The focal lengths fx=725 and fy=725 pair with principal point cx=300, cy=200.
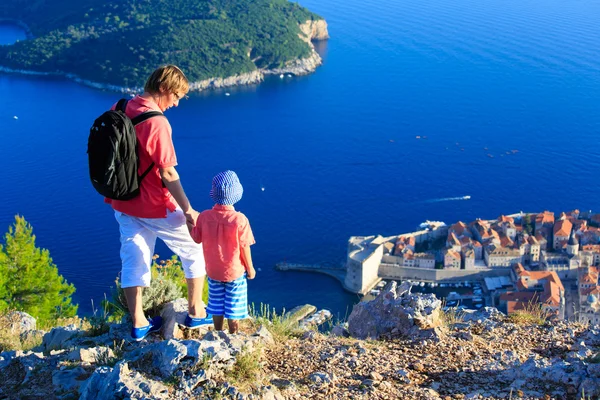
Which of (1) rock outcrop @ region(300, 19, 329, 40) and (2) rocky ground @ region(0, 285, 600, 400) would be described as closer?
(2) rocky ground @ region(0, 285, 600, 400)

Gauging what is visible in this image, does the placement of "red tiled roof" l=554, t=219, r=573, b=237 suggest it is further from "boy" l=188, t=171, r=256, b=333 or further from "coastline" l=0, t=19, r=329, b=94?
"coastline" l=0, t=19, r=329, b=94

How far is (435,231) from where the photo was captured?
1141 inches

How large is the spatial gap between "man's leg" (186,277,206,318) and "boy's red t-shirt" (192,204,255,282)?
9 cm

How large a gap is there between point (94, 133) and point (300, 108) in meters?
43.4

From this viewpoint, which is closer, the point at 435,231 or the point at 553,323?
the point at 553,323

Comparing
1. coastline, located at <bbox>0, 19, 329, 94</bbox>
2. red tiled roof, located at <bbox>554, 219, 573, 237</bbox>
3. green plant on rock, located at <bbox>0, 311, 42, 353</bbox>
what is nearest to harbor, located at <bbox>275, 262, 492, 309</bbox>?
red tiled roof, located at <bbox>554, 219, 573, 237</bbox>

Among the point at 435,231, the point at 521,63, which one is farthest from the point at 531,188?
the point at 521,63

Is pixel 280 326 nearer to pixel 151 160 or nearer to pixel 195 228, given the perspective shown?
pixel 195 228

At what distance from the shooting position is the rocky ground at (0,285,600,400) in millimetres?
3205

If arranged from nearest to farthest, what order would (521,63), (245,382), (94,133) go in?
(245,382) < (94,133) < (521,63)

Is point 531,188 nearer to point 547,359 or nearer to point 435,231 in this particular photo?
point 435,231

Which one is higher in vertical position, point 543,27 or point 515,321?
point 543,27

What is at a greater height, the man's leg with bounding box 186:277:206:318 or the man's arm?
the man's arm

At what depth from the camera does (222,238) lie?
3.83 meters
